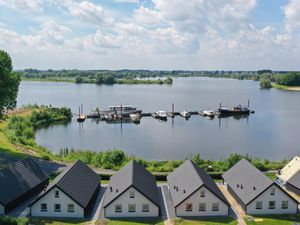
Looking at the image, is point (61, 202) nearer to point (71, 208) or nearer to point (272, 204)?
point (71, 208)

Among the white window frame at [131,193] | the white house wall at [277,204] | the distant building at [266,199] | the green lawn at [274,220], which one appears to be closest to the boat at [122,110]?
the white window frame at [131,193]

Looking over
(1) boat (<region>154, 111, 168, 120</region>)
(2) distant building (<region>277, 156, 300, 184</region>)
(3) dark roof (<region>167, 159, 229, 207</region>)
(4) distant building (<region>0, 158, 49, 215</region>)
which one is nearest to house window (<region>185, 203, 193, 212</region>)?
(3) dark roof (<region>167, 159, 229, 207</region>)

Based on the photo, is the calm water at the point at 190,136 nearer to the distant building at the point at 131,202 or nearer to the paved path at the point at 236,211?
the paved path at the point at 236,211

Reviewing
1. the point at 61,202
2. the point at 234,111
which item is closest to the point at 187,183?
the point at 61,202

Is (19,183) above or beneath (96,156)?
above

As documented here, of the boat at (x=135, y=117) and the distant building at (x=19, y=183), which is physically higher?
the distant building at (x=19, y=183)

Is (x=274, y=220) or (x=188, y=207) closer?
(x=274, y=220)
